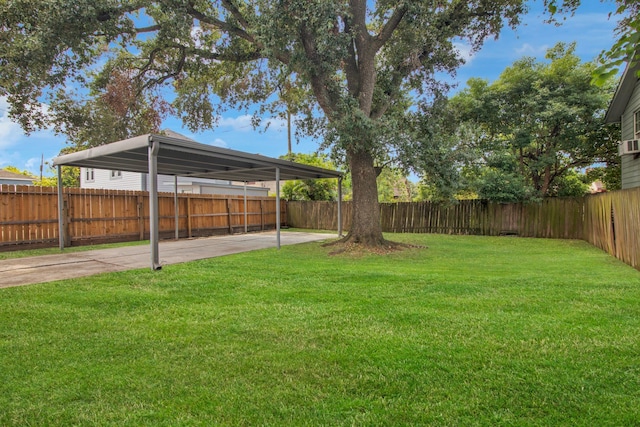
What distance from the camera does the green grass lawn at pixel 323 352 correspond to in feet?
6.79

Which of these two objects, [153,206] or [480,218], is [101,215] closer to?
[153,206]

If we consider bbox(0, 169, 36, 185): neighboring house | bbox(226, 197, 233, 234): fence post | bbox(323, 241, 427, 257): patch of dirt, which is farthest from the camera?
bbox(0, 169, 36, 185): neighboring house

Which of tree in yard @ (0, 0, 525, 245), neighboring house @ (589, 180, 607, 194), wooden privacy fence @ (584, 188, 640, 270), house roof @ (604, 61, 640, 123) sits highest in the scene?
tree in yard @ (0, 0, 525, 245)

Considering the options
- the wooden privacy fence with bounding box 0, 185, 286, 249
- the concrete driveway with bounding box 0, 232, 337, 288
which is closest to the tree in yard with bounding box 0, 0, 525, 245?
the wooden privacy fence with bounding box 0, 185, 286, 249

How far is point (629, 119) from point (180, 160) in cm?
1242

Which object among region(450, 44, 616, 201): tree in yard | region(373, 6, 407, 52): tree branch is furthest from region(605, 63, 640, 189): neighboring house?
region(373, 6, 407, 52): tree branch

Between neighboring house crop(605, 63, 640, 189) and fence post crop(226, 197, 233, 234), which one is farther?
fence post crop(226, 197, 233, 234)

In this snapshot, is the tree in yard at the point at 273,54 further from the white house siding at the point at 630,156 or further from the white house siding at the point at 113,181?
the white house siding at the point at 113,181

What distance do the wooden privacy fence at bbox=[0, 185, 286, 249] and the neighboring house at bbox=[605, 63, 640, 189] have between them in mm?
13124

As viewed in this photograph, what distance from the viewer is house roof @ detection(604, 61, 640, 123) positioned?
9.10m

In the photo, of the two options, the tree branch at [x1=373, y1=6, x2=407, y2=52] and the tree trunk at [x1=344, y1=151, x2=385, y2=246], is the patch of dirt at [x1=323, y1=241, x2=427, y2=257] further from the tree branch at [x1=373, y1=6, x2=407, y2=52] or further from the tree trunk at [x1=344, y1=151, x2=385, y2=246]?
the tree branch at [x1=373, y1=6, x2=407, y2=52]

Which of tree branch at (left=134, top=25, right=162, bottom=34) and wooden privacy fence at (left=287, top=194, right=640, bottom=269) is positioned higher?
tree branch at (left=134, top=25, right=162, bottom=34)

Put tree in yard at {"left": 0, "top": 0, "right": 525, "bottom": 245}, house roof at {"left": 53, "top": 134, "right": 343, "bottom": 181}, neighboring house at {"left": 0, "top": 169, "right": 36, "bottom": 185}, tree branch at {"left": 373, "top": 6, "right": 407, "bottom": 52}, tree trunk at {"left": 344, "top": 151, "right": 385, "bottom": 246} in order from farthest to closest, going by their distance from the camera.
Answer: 1. neighboring house at {"left": 0, "top": 169, "right": 36, "bottom": 185}
2. tree trunk at {"left": 344, "top": 151, "right": 385, "bottom": 246}
3. tree branch at {"left": 373, "top": 6, "right": 407, "bottom": 52}
4. tree in yard at {"left": 0, "top": 0, "right": 525, "bottom": 245}
5. house roof at {"left": 53, "top": 134, "right": 343, "bottom": 181}

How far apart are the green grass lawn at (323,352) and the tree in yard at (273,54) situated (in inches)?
188
